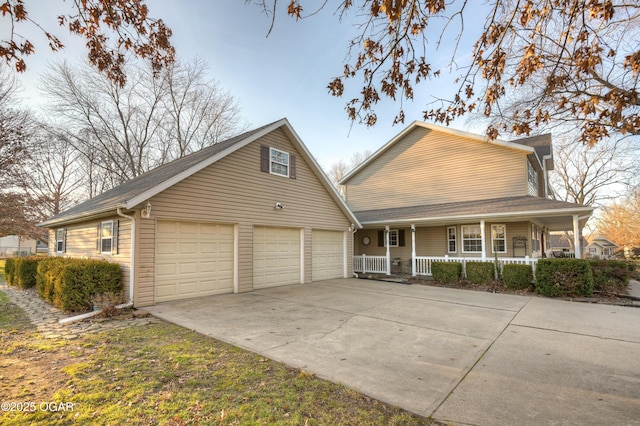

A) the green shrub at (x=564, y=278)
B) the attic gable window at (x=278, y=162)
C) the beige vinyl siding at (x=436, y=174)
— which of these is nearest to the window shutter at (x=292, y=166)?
the attic gable window at (x=278, y=162)

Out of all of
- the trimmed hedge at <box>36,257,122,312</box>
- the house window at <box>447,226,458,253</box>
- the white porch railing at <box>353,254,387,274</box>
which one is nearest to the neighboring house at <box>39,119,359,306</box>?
the trimmed hedge at <box>36,257,122,312</box>

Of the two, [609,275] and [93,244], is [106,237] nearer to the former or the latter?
[93,244]

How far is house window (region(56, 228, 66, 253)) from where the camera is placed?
13274 mm

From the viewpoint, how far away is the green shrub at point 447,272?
12.5 metres

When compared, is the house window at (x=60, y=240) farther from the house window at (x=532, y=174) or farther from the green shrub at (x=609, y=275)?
the house window at (x=532, y=174)

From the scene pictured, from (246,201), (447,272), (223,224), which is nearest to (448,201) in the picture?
(447,272)

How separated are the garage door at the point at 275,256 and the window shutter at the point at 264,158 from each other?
2.09m

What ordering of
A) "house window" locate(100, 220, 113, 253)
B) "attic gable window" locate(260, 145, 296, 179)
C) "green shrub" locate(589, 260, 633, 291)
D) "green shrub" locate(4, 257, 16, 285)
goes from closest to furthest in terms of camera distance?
"house window" locate(100, 220, 113, 253) → "green shrub" locate(589, 260, 633, 291) → "attic gable window" locate(260, 145, 296, 179) → "green shrub" locate(4, 257, 16, 285)

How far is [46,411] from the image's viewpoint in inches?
118

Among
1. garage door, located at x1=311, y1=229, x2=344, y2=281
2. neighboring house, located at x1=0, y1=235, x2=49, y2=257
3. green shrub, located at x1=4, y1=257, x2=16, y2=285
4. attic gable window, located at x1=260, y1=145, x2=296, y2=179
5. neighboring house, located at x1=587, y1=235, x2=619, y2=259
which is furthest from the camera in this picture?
neighboring house, located at x1=587, y1=235, x2=619, y2=259

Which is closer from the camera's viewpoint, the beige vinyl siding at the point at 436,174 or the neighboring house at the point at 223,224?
the neighboring house at the point at 223,224

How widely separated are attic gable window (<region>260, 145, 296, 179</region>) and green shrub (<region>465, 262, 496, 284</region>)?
781cm

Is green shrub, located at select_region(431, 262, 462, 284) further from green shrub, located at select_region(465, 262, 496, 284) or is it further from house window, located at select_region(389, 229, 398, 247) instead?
house window, located at select_region(389, 229, 398, 247)

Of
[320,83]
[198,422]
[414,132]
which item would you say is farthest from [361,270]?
[198,422]
